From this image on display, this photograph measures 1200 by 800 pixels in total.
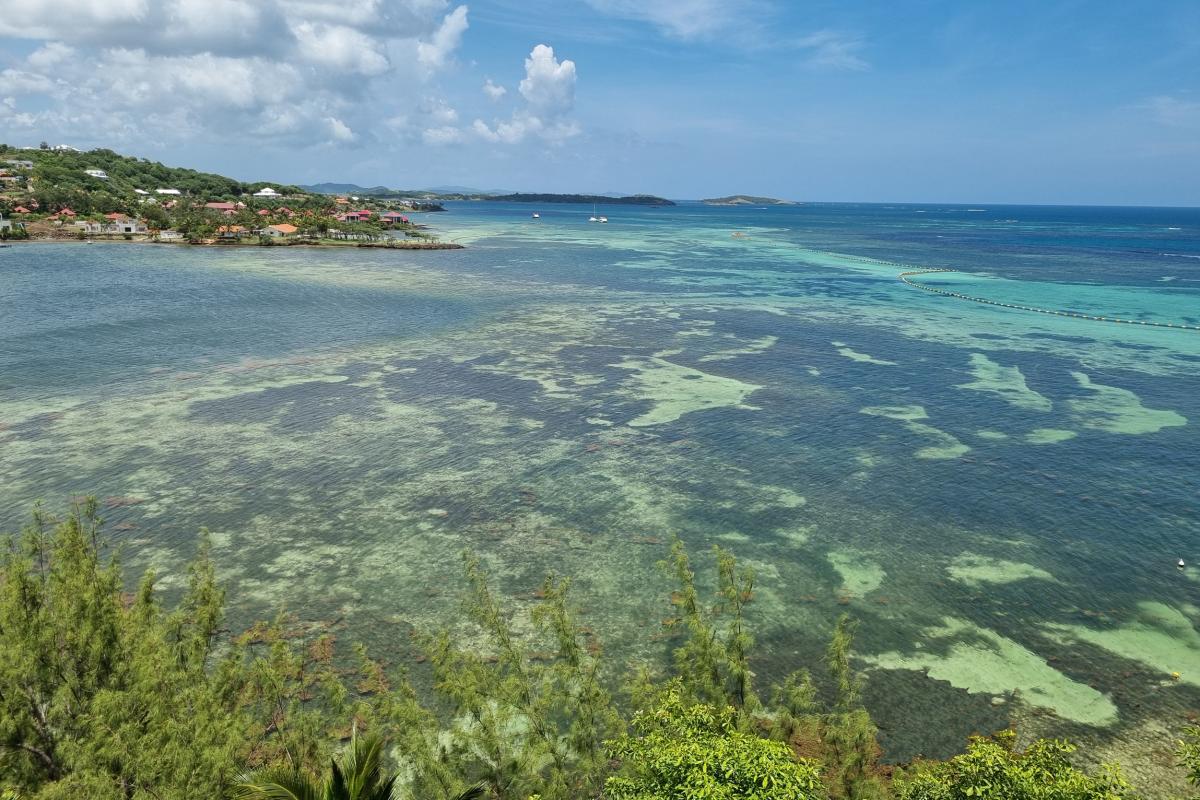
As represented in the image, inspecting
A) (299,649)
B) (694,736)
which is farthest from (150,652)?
(694,736)

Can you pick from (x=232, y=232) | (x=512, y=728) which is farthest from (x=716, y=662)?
(x=232, y=232)

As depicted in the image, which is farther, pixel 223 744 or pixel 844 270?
pixel 844 270

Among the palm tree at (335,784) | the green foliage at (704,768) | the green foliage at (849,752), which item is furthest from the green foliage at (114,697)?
the green foliage at (849,752)

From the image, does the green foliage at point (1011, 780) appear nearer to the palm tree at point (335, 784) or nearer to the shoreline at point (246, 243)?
the palm tree at point (335, 784)

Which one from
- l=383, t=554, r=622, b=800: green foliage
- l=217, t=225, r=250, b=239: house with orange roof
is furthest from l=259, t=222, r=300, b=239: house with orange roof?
l=383, t=554, r=622, b=800: green foliage

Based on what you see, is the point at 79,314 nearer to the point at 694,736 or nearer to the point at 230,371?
the point at 230,371

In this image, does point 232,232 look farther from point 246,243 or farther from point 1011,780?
point 1011,780
